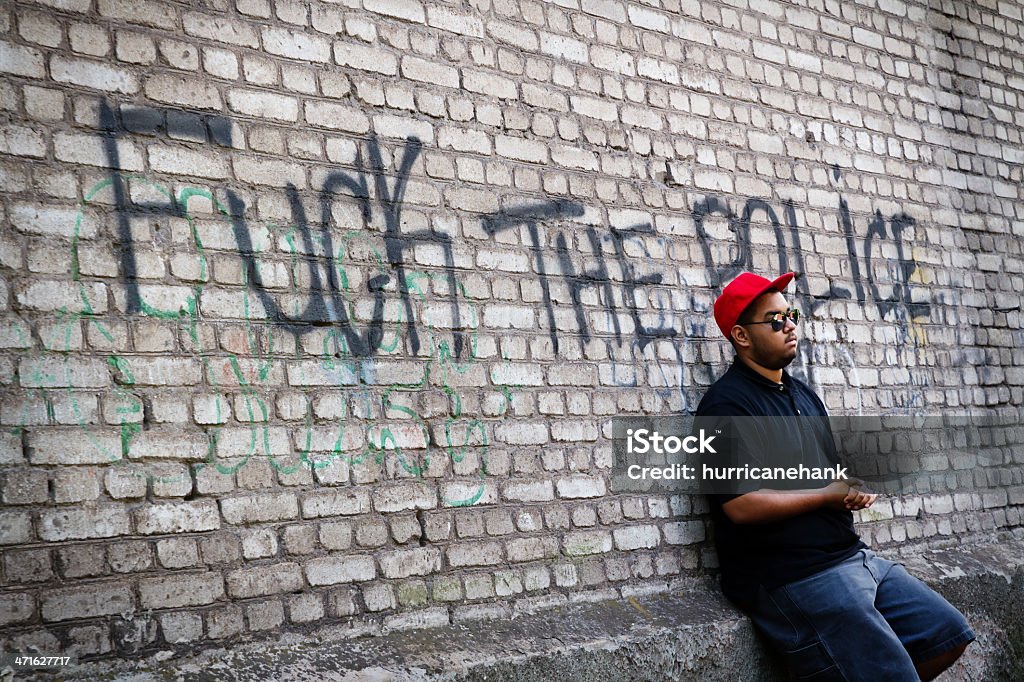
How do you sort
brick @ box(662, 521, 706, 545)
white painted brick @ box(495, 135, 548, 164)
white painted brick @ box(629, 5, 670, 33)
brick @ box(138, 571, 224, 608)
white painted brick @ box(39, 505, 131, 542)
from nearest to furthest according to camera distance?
1. white painted brick @ box(39, 505, 131, 542)
2. brick @ box(138, 571, 224, 608)
3. white painted brick @ box(495, 135, 548, 164)
4. brick @ box(662, 521, 706, 545)
5. white painted brick @ box(629, 5, 670, 33)

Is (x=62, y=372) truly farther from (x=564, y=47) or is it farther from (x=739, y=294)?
(x=739, y=294)

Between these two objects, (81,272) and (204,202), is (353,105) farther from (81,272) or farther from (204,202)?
Result: (81,272)

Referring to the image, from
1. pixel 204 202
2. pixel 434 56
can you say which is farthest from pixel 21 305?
pixel 434 56

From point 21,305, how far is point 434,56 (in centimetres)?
193

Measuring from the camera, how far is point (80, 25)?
128 inches

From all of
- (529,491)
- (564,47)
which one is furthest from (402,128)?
(529,491)

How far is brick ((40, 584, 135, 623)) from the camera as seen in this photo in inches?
114

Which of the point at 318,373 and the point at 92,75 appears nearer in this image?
the point at 92,75

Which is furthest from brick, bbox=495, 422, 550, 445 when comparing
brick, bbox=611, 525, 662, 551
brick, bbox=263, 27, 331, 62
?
brick, bbox=263, 27, 331, 62

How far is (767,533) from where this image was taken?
3975mm

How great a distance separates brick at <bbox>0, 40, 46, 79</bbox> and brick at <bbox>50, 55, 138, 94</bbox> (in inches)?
1.5

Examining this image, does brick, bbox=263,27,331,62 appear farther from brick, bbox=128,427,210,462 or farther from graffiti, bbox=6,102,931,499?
brick, bbox=128,427,210,462

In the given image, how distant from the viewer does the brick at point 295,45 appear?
3.61 m

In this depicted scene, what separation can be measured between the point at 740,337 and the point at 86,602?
2.82 m
